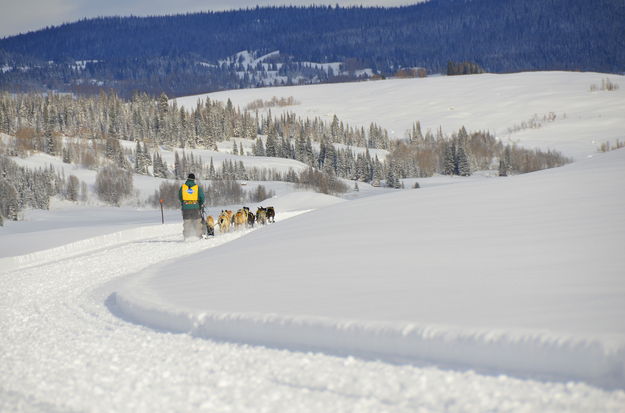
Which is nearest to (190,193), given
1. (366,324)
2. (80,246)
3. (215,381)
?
(80,246)

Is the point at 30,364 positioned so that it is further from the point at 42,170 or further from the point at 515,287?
the point at 42,170

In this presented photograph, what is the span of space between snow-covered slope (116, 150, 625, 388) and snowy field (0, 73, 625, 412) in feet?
0.08

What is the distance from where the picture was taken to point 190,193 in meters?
21.5

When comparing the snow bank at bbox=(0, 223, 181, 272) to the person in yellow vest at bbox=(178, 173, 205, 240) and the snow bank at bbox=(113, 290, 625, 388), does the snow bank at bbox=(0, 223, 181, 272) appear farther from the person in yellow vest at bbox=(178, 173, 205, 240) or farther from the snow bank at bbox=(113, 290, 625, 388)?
the snow bank at bbox=(113, 290, 625, 388)

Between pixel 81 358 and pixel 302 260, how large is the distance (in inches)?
161

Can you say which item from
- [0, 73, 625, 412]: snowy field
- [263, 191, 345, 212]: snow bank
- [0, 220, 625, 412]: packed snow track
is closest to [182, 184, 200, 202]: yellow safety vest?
[0, 73, 625, 412]: snowy field

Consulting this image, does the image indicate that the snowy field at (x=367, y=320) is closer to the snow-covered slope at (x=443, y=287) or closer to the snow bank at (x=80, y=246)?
the snow-covered slope at (x=443, y=287)

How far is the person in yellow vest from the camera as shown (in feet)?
70.7

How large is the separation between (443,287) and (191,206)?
1498cm

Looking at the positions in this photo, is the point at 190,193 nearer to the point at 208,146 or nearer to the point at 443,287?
the point at 443,287

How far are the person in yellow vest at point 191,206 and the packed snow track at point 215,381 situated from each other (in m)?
12.6

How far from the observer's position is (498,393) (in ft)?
16.7

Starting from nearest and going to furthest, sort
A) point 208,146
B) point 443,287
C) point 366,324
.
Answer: point 366,324, point 443,287, point 208,146

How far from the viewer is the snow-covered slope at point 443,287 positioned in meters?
5.78
